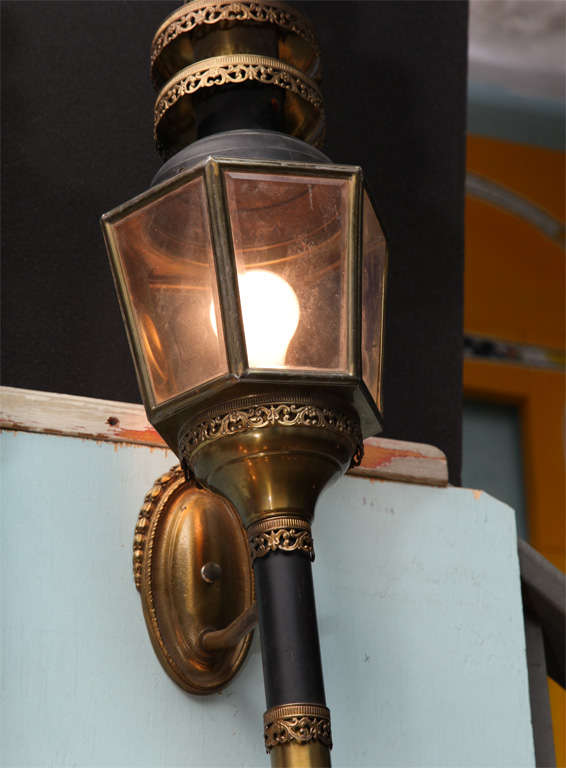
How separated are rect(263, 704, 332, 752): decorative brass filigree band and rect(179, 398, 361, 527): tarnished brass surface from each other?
0.11 m

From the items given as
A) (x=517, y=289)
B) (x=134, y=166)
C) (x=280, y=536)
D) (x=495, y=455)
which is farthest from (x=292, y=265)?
(x=517, y=289)

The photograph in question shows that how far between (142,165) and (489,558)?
48 cm

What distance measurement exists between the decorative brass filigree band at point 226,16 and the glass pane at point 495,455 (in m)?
2.43

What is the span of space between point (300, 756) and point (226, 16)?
0.48m

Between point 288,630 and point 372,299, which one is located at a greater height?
point 372,299

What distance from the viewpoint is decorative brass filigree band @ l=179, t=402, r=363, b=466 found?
0.63 meters

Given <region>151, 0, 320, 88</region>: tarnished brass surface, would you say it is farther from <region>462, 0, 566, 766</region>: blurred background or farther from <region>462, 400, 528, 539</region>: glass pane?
<region>462, 400, 528, 539</region>: glass pane

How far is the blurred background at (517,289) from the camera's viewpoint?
3.13 metres

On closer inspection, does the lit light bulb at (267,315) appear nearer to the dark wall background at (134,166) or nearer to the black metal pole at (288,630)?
the black metal pole at (288,630)

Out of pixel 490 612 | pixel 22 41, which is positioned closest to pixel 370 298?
pixel 490 612

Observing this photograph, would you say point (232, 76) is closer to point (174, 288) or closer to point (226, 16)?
point (226, 16)

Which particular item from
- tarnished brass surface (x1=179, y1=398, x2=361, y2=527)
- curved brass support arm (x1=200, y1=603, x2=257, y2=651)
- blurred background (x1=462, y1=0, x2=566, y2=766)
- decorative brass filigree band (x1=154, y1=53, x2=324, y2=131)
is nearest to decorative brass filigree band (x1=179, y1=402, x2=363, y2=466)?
tarnished brass surface (x1=179, y1=398, x2=361, y2=527)

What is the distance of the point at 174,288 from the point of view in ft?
2.18

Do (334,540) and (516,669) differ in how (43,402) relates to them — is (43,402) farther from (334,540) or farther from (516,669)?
(516,669)
